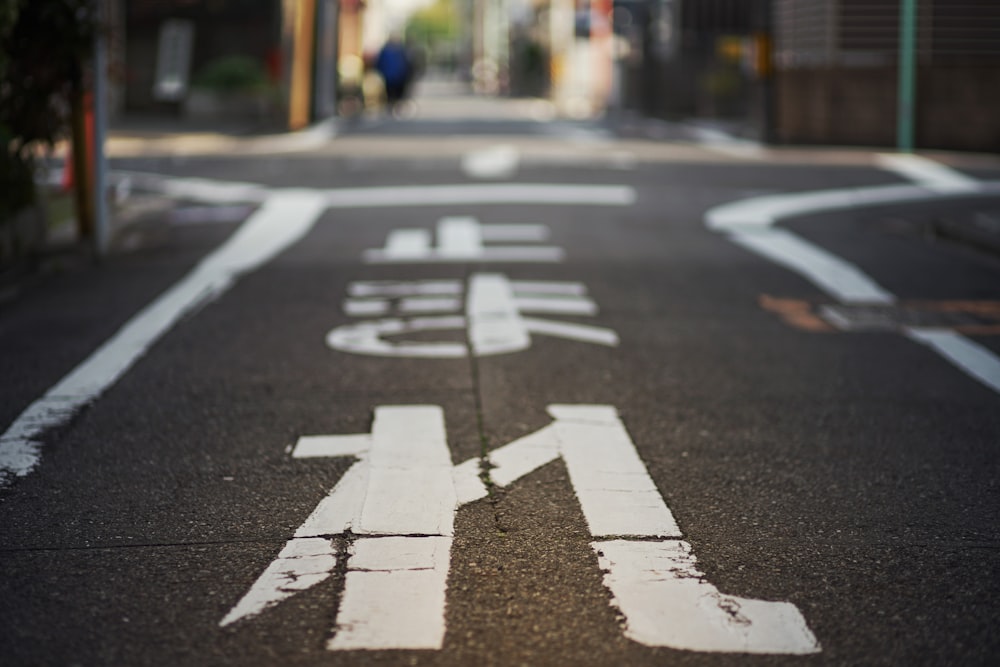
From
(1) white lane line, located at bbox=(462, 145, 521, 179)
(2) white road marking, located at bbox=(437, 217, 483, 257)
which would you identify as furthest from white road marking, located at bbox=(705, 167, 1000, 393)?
(1) white lane line, located at bbox=(462, 145, 521, 179)

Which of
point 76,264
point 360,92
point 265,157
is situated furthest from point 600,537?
point 360,92

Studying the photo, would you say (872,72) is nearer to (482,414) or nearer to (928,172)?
(928,172)

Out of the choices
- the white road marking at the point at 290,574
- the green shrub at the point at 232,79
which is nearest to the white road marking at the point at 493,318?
the white road marking at the point at 290,574

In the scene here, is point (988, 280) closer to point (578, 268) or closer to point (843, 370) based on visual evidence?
point (578, 268)

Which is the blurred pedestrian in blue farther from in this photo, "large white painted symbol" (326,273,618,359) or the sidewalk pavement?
"large white painted symbol" (326,273,618,359)

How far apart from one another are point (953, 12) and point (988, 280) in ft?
51.7

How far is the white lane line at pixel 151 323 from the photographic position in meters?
5.61

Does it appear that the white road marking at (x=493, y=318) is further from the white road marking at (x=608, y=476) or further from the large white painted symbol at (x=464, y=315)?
the white road marking at (x=608, y=476)

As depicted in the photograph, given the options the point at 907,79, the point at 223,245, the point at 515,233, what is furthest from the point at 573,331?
the point at 907,79

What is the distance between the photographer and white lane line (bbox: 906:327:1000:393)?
22.8 feet

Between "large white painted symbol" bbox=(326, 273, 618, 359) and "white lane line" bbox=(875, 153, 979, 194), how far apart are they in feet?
29.8

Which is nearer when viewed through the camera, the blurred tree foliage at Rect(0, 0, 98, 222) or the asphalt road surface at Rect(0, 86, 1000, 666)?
the asphalt road surface at Rect(0, 86, 1000, 666)

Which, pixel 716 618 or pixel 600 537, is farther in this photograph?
pixel 600 537

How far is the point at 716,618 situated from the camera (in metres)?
3.67
